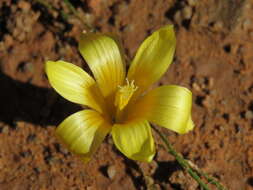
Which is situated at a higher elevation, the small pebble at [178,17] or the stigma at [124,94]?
the small pebble at [178,17]

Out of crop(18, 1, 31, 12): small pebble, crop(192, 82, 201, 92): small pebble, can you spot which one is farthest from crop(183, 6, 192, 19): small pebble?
crop(18, 1, 31, 12): small pebble

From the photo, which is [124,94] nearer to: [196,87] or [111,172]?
[111,172]

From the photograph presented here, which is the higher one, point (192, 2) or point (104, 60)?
point (192, 2)

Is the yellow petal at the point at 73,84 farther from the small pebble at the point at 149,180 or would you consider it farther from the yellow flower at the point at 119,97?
the small pebble at the point at 149,180

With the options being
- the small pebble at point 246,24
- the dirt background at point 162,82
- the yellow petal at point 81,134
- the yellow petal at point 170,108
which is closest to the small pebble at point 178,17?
the dirt background at point 162,82

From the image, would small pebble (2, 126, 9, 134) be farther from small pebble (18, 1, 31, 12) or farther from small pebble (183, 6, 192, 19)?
small pebble (183, 6, 192, 19)

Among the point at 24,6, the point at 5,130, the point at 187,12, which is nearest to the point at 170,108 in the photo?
the point at 5,130

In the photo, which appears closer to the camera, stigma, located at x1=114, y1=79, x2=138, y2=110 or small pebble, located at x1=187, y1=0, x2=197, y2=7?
stigma, located at x1=114, y1=79, x2=138, y2=110
